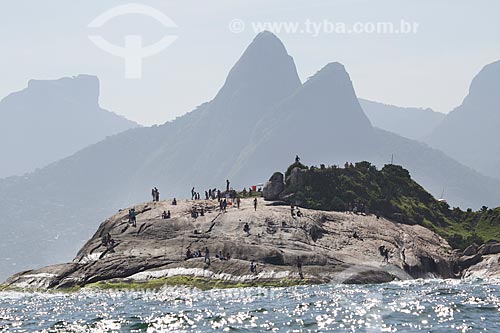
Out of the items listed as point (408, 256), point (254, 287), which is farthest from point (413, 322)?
point (408, 256)

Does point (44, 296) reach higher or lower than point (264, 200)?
lower

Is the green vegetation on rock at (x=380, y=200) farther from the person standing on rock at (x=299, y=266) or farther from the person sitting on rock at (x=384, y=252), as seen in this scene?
the person standing on rock at (x=299, y=266)

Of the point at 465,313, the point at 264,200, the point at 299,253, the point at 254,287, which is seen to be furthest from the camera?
the point at 264,200

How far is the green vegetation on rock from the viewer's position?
95.1 metres

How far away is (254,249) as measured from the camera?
78.0 meters

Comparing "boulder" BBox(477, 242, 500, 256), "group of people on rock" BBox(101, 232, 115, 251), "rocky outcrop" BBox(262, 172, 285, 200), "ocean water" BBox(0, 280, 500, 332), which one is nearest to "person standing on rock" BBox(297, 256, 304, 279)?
"ocean water" BBox(0, 280, 500, 332)

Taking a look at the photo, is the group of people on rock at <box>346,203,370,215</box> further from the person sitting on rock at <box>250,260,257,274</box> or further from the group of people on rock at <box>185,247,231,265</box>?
the person sitting on rock at <box>250,260,257,274</box>

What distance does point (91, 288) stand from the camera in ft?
242

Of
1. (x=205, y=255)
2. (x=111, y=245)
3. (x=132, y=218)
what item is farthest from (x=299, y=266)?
(x=132, y=218)

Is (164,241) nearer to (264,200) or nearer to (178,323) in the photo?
(264,200)

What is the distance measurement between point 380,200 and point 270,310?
4809cm

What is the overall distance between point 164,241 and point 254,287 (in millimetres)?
15113

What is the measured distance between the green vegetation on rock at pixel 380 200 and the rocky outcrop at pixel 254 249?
358cm

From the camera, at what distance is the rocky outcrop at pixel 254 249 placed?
7481cm
